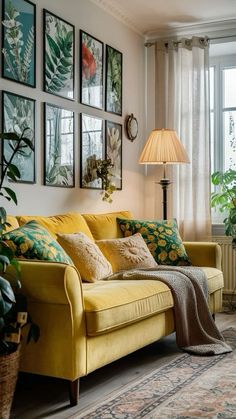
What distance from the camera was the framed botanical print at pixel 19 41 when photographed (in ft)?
12.3

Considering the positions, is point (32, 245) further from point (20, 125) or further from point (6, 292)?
point (20, 125)

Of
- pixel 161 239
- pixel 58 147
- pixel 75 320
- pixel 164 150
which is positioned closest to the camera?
pixel 75 320

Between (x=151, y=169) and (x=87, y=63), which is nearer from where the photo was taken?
(x=87, y=63)

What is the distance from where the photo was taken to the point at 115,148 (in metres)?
5.24

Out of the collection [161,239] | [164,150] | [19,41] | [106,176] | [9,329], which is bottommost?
[9,329]

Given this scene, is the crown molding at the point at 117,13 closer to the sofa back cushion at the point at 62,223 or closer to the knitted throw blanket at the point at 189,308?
the sofa back cushion at the point at 62,223

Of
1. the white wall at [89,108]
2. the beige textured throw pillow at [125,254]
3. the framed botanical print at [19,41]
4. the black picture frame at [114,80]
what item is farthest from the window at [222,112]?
the framed botanical print at [19,41]

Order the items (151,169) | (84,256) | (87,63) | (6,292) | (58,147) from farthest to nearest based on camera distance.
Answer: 1. (151,169)
2. (87,63)
3. (58,147)
4. (84,256)
5. (6,292)

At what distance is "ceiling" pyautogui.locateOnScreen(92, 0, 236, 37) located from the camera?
505cm

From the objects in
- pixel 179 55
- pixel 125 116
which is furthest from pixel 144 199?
pixel 179 55

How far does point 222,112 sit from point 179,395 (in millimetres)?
3753

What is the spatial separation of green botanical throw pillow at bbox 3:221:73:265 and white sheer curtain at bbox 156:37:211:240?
2671mm

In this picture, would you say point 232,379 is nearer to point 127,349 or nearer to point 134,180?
point 127,349

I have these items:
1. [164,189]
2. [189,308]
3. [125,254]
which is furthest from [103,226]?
[164,189]
